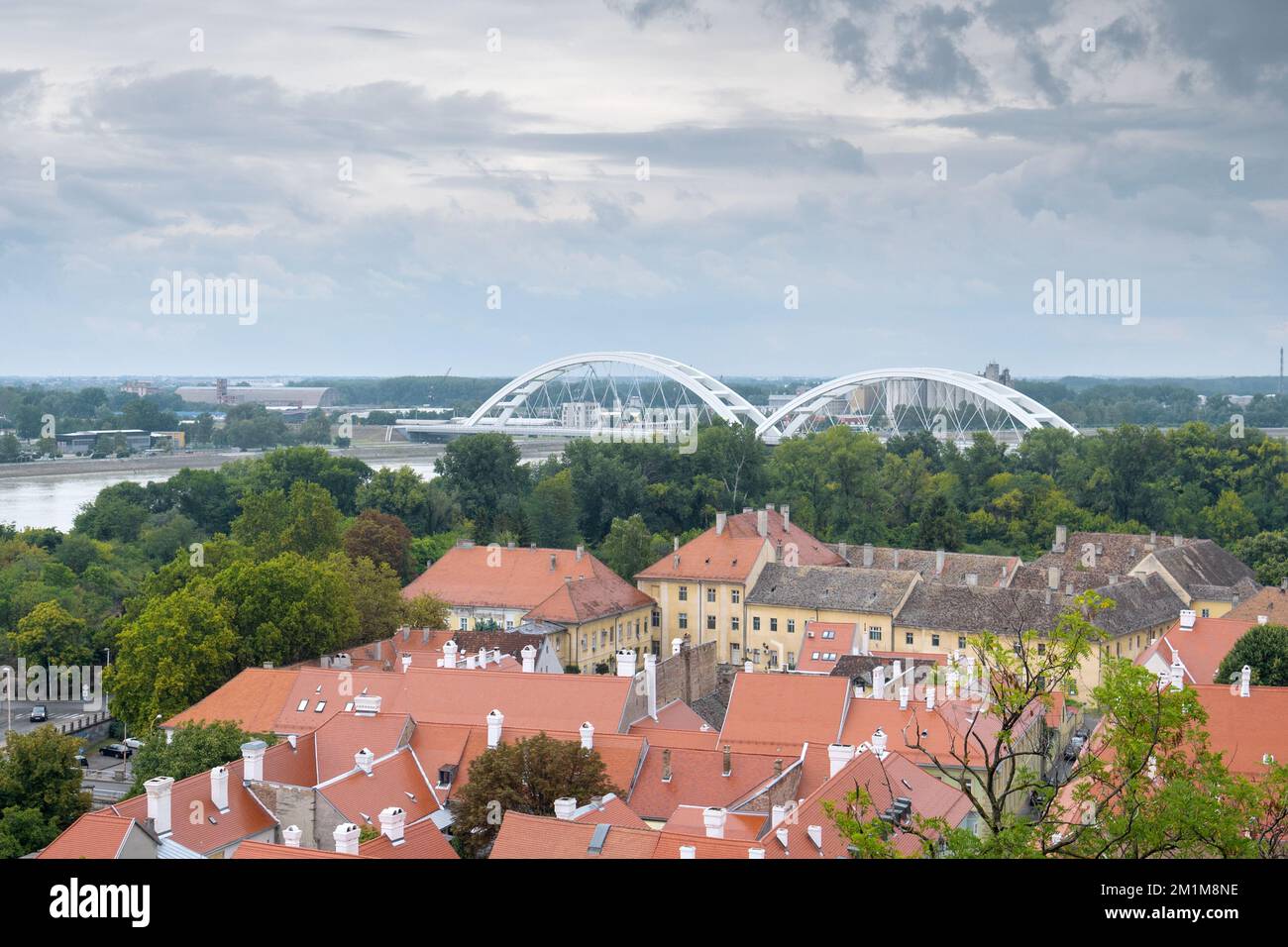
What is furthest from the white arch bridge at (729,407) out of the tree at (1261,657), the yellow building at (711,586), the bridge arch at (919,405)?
the tree at (1261,657)

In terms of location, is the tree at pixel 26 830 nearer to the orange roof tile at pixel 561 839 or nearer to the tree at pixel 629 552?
the orange roof tile at pixel 561 839

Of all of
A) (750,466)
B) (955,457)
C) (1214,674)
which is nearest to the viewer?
(1214,674)

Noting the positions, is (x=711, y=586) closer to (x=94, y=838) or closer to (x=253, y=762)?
(x=253, y=762)

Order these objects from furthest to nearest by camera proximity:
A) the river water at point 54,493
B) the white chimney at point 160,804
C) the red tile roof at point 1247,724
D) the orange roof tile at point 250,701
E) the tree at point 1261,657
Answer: the river water at point 54,493 < the tree at point 1261,657 < the orange roof tile at point 250,701 < the red tile roof at point 1247,724 < the white chimney at point 160,804
